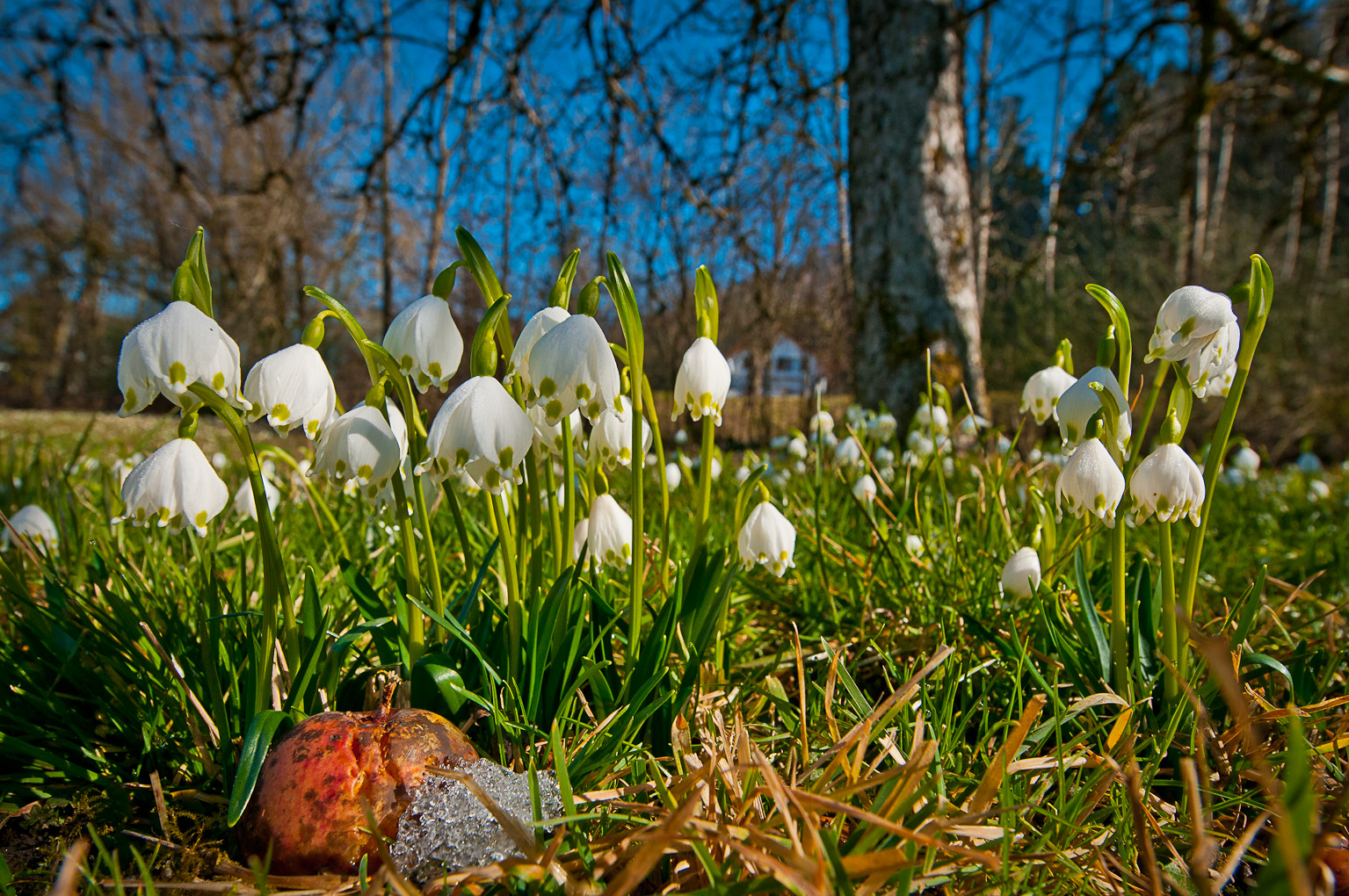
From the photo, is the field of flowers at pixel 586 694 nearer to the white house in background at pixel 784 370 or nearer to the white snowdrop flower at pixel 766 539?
the white snowdrop flower at pixel 766 539

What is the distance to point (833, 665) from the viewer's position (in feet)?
4.09

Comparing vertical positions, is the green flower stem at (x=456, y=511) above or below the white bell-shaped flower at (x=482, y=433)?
below

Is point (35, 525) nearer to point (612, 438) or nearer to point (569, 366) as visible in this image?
point (612, 438)

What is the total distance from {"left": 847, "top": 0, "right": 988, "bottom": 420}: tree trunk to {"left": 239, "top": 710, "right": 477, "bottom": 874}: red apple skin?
366cm

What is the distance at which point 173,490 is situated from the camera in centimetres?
109

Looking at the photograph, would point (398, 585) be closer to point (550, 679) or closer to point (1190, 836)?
point (550, 679)

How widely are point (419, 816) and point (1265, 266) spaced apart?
5.15 feet

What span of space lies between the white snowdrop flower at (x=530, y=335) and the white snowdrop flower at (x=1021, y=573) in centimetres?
113

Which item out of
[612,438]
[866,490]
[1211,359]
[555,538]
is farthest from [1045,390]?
[555,538]

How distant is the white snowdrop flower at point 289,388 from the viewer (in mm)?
1062

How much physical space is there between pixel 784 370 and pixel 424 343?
1033 centimetres

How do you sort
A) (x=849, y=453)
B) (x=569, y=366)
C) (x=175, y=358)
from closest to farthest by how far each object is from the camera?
(x=175, y=358), (x=569, y=366), (x=849, y=453)

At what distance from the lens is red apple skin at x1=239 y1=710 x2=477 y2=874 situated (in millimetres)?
1003

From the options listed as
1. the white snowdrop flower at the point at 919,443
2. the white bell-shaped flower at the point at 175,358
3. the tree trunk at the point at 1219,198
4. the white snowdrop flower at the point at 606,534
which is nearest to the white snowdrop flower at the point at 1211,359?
the white snowdrop flower at the point at 606,534
